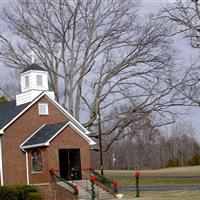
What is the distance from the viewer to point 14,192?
2945 cm

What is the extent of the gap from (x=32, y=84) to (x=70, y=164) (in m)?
6.76

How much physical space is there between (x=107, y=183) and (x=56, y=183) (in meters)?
3.59

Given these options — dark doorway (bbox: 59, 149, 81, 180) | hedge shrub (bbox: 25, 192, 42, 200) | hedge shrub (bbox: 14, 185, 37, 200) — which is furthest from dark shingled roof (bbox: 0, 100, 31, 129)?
hedge shrub (bbox: 25, 192, 42, 200)

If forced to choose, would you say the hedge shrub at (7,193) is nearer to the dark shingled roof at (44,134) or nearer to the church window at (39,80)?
the dark shingled roof at (44,134)

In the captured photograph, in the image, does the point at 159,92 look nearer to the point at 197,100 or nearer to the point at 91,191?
the point at 197,100

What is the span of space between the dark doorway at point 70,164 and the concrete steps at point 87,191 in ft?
2.91

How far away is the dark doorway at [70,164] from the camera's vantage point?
3328 cm

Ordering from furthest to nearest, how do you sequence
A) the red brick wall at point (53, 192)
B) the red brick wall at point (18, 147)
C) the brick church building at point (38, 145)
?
the red brick wall at point (18, 147)
the brick church building at point (38, 145)
the red brick wall at point (53, 192)

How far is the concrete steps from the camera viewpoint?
30.0 metres

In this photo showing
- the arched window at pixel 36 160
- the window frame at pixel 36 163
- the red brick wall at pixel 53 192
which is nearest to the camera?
the red brick wall at pixel 53 192

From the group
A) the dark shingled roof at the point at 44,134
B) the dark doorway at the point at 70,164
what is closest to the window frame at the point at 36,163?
the dark shingled roof at the point at 44,134

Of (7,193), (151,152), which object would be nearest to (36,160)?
(7,193)

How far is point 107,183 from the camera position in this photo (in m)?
32.3

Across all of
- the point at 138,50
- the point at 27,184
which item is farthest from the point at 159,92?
the point at 27,184
